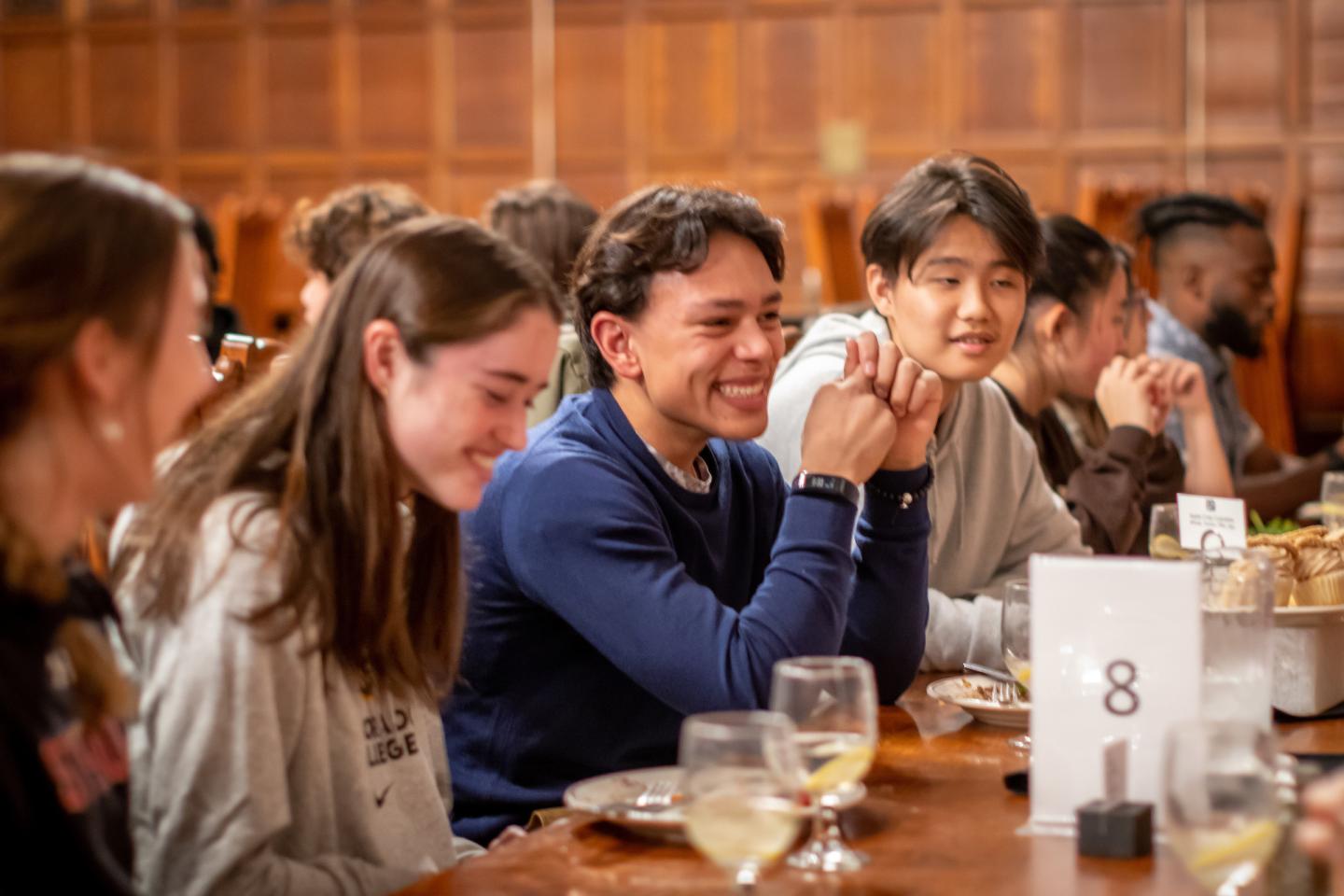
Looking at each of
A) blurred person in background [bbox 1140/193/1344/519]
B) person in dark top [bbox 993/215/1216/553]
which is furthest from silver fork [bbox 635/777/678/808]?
blurred person in background [bbox 1140/193/1344/519]

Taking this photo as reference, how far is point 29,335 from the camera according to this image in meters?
1.12

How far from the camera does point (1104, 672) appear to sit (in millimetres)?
1459

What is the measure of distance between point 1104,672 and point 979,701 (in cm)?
49

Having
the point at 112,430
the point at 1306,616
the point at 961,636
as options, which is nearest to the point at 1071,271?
the point at 961,636

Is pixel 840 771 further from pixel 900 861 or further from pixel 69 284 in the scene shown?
pixel 69 284

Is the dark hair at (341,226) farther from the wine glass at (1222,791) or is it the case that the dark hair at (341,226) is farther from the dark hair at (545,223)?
the wine glass at (1222,791)

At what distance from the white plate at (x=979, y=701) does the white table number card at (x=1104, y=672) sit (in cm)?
39

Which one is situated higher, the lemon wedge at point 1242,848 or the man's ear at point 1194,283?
the man's ear at point 1194,283

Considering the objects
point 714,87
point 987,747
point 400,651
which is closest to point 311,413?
point 400,651

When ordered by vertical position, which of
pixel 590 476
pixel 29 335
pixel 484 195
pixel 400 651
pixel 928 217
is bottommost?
pixel 400 651

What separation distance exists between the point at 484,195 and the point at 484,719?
6.62 m

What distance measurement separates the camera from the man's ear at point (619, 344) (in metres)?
2.11

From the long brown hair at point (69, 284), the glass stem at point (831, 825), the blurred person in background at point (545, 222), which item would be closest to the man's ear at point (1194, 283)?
the blurred person in background at point (545, 222)

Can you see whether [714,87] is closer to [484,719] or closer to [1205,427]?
[1205,427]
